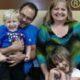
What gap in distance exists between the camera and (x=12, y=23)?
1549mm

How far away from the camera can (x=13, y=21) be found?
1.55m

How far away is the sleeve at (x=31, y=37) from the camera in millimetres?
1633

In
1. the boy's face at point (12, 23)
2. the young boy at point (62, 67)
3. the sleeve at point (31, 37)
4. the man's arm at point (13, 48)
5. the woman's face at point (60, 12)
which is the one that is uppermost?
the woman's face at point (60, 12)

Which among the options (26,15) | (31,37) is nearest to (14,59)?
(31,37)

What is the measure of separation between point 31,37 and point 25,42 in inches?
2.3

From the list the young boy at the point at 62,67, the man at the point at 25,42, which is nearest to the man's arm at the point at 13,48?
the man at the point at 25,42

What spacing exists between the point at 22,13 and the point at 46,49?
12.8 inches

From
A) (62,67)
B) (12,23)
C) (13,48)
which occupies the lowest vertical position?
(62,67)

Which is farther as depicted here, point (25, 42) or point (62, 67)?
point (25, 42)

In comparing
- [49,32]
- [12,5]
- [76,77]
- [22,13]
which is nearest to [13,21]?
[22,13]

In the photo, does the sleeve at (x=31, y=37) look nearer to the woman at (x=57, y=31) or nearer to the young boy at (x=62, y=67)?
the woman at (x=57, y=31)

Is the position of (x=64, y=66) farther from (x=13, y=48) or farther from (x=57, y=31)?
(x=13, y=48)

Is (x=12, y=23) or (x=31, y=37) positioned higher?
(x=12, y=23)

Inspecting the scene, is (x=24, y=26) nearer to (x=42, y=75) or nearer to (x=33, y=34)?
(x=33, y=34)
